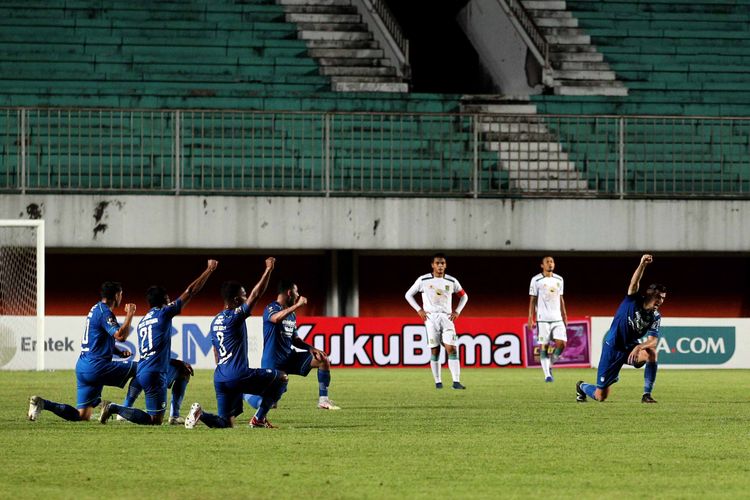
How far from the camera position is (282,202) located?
25.2 m

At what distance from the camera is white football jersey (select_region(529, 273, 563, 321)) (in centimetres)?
2177

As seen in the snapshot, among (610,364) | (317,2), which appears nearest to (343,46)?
(317,2)

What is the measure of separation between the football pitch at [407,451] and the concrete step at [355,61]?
13.4m

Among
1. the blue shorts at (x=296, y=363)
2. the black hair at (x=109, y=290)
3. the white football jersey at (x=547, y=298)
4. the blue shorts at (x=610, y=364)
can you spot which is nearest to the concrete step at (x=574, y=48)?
the white football jersey at (x=547, y=298)

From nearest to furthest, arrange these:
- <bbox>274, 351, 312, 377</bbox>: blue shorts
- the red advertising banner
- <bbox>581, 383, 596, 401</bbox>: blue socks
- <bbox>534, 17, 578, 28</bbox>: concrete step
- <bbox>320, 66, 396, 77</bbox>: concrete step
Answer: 1. <bbox>274, 351, 312, 377</bbox>: blue shorts
2. <bbox>581, 383, 596, 401</bbox>: blue socks
3. the red advertising banner
4. <bbox>320, 66, 396, 77</bbox>: concrete step
5. <bbox>534, 17, 578, 28</bbox>: concrete step

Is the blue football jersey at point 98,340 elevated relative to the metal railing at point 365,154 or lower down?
lower down

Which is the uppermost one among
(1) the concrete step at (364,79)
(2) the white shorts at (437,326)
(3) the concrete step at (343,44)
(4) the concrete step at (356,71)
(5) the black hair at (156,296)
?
(3) the concrete step at (343,44)

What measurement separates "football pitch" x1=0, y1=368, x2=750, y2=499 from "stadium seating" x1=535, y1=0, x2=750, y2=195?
987cm

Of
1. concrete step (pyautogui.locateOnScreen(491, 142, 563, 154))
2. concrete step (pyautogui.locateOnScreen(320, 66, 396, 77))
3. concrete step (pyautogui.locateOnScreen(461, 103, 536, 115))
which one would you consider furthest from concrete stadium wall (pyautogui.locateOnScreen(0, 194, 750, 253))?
concrete step (pyautogui.locateOnScreen(320, 66, 396, 77))

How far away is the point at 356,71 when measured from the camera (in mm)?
29375

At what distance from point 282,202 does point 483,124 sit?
456cm

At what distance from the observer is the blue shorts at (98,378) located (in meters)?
13.3

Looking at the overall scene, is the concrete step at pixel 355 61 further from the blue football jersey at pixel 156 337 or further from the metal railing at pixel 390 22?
the blue football jersey at pixel 156 337

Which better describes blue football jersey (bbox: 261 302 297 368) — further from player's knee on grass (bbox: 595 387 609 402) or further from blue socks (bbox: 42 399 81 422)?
player's knee on grass (bbox: 595 387 609 402)
